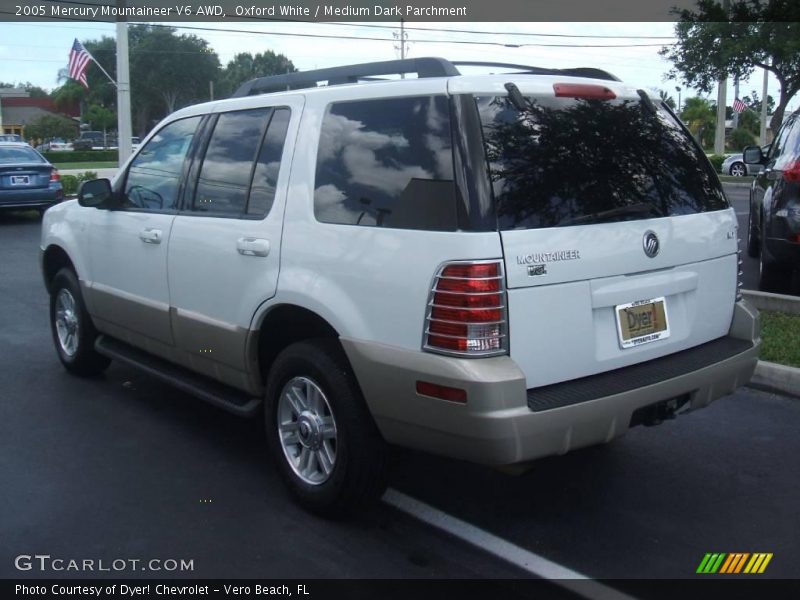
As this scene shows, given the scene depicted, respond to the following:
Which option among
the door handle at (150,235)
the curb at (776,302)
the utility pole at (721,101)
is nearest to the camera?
the door handle at (150,235)

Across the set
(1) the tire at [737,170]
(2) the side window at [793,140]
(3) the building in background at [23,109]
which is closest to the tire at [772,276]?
(2) the side window at [793,140]

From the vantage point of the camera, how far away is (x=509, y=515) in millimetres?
4234

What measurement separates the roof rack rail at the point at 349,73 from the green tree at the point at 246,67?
169 ft

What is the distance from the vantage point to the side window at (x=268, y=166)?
4.44m

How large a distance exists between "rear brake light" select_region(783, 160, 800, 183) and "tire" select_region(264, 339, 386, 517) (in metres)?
5.23

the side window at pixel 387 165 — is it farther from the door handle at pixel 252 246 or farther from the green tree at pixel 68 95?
the green tree at pixel 68 95


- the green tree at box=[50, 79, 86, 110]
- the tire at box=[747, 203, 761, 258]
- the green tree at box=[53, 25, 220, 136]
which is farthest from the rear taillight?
the green tree at box=[50, 79, 86, 110]

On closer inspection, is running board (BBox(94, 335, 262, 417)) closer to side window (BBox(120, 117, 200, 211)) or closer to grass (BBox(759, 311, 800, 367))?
side window (BBox(120, 117, 200, 211))

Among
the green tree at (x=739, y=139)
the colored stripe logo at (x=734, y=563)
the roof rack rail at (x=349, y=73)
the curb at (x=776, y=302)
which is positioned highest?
the green tree at (x=739, y=139)

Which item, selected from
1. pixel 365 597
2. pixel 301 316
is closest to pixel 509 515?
pixel 365 597

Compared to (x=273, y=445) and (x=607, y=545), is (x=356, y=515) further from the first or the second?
(x=607, y=545)

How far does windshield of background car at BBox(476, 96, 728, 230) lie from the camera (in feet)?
11.9

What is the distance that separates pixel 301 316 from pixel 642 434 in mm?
2327

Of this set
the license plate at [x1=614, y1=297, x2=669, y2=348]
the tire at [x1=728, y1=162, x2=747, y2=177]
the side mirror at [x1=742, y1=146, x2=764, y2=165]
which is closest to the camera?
the license plate at [x1=614, y1=297, x2=669, y2=348]
